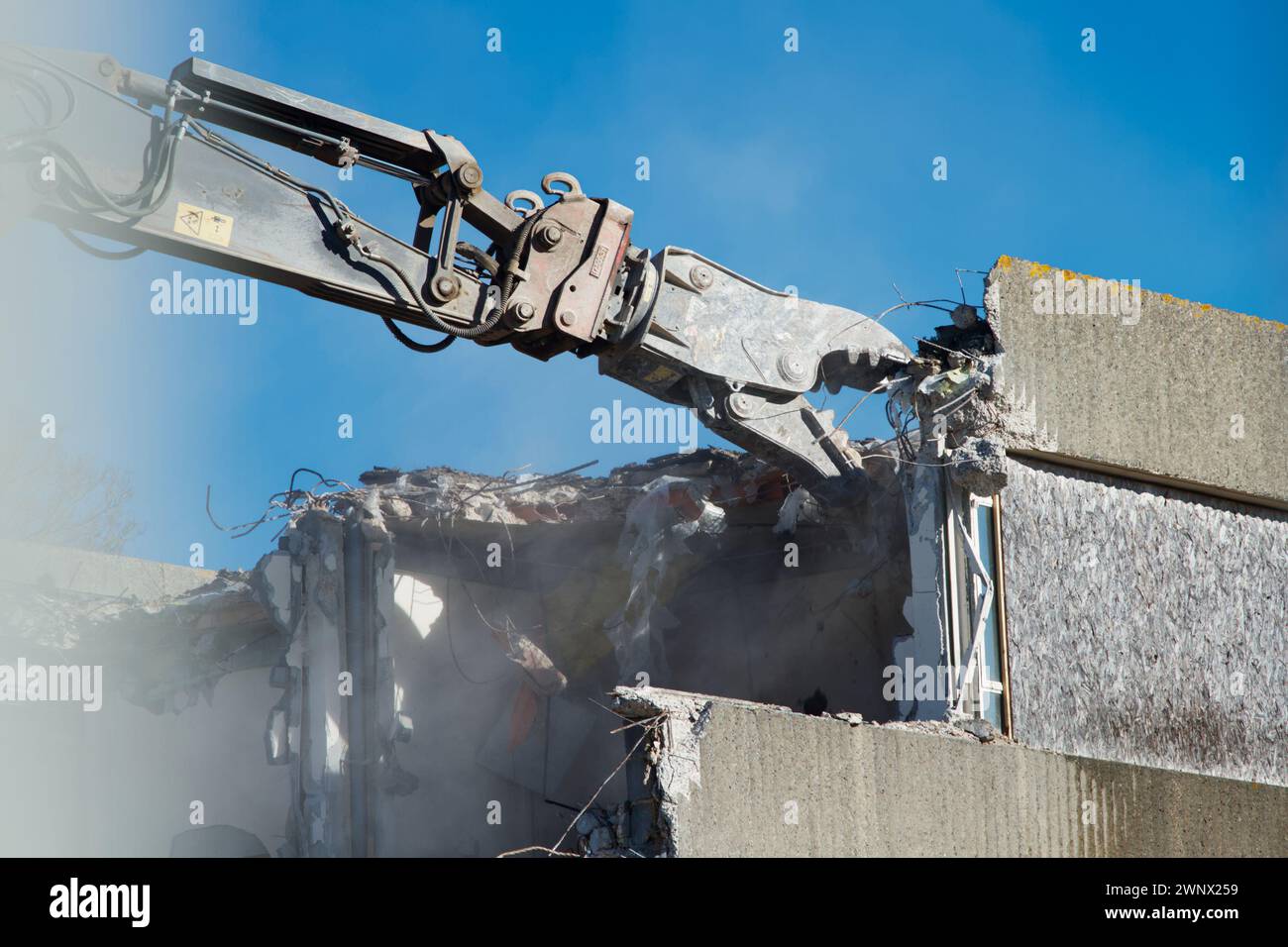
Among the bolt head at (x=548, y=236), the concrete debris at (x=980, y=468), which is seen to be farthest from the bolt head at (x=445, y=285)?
the concrete debris at (x=980, y=468)

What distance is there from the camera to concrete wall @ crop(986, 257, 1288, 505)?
10.8 m

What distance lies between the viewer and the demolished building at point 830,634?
368 inches

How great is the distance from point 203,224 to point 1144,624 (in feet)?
21.9

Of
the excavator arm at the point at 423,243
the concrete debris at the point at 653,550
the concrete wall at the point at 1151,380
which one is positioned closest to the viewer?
the excavator arm at the point at 423,243

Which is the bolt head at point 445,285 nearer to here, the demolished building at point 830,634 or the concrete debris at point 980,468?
the demolished building at point 830,634

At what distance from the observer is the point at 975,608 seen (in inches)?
405

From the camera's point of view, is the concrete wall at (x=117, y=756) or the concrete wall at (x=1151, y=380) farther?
the concrete wall at (x=117, y=756)

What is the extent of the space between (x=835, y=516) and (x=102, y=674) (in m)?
7.09

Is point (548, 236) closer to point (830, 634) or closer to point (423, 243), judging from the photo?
point (423, 243)

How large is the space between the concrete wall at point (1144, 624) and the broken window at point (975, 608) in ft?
0.33

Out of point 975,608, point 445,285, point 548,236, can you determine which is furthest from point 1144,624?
point 445,285

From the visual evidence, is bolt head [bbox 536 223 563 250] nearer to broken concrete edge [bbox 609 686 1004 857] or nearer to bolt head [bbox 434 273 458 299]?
bolt head [bbox 434 273 458 299]

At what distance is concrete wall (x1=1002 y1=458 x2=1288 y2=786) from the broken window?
10 centimetres

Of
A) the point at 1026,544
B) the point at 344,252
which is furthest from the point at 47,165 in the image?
the point at 1026,544
